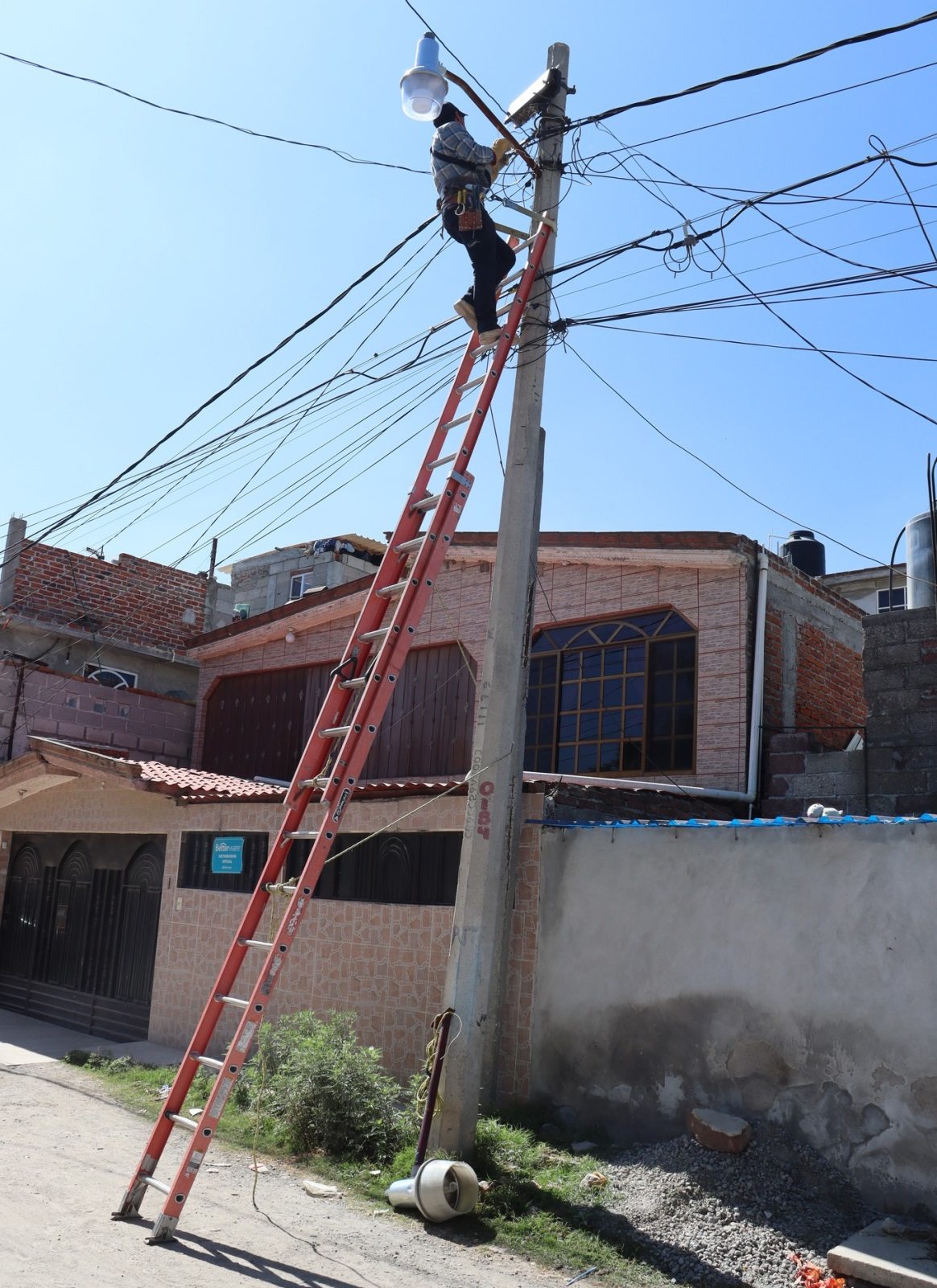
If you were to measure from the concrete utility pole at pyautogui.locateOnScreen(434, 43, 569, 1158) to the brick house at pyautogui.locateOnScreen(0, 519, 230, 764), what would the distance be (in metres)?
10.5

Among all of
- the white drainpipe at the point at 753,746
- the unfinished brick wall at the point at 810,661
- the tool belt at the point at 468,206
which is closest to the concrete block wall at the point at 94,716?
the white drainpipe at the point at 753,746

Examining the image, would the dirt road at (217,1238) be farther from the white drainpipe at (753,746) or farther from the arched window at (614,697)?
the arched window at (614,697)

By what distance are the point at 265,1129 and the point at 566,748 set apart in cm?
542

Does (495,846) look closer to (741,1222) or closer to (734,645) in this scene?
(741,1222)

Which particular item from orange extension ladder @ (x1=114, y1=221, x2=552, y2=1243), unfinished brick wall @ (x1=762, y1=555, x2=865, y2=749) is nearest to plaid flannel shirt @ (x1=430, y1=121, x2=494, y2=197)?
orange extension ladder @ (x1=114, y1=221, x2=552, y2=1243)

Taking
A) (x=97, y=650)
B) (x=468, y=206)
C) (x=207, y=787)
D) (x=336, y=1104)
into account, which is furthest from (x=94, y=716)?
(x=468, y=206)

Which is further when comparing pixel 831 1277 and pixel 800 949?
pixel 800 949

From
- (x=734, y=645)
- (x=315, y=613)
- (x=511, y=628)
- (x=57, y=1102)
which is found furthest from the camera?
(x=315, y=613)

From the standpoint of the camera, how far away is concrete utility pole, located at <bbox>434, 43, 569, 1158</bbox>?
7.05 meters

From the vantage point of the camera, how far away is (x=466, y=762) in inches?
530

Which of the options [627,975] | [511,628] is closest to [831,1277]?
[627,975]

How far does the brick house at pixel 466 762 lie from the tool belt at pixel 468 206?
4.07 metres

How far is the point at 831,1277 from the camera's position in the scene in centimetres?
562

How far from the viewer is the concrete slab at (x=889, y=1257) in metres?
5.35
